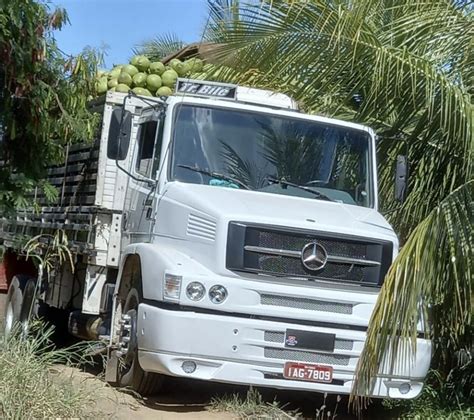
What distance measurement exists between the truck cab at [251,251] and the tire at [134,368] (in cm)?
2

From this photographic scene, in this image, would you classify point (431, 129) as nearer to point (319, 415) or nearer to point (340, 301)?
point (340, 301)

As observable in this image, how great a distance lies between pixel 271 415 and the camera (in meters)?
6.90

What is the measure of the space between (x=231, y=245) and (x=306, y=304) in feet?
2.50

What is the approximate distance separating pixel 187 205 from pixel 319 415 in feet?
6.83

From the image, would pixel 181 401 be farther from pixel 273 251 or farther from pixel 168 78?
pixel 168 78

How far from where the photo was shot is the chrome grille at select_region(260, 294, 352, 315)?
22.6 ft

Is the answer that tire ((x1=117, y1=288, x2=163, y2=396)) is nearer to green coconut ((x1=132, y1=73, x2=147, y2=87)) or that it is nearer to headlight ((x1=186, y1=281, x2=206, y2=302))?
headlight ((x1=186, y1=281, x2=206, y2=302))

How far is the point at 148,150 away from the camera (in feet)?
26.7

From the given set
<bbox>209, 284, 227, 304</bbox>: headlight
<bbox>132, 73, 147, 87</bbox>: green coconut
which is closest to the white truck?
<bbox>209, 284, 227, 304</bbox>: headlight

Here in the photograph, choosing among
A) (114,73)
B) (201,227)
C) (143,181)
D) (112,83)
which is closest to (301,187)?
(201,227)

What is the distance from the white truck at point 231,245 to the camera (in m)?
6.77

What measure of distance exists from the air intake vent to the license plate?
1180 mm

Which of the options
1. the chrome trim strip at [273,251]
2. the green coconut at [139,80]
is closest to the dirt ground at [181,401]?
the chrome trim strip at [273,251]

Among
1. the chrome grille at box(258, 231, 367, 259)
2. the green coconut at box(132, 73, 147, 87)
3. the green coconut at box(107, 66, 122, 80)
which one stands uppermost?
the green coconut at box(107, 66, 122, 80)
